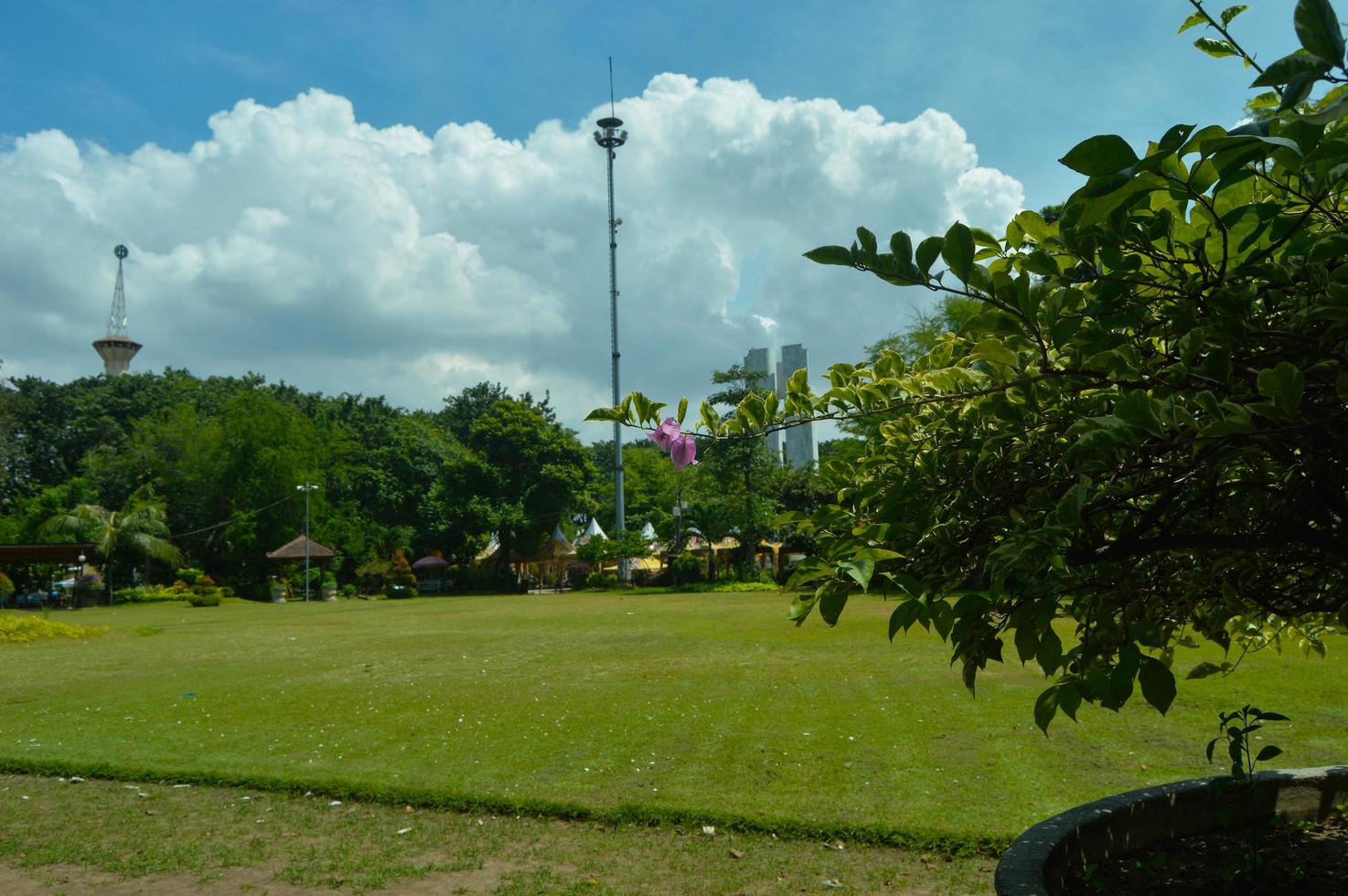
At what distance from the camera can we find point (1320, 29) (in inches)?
40.7

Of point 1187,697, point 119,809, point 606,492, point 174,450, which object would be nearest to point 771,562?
point 606,492

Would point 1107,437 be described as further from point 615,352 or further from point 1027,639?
point 615,352

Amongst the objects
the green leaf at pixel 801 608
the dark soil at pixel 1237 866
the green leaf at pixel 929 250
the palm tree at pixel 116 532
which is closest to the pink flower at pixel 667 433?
the green leaf at pixel 801 608

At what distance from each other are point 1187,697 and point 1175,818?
594 cm

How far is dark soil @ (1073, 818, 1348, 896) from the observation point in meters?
2.76

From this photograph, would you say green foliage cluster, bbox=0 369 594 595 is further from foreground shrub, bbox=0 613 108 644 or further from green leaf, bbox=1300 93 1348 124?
green leaf, bbox=1300 93 1348 124

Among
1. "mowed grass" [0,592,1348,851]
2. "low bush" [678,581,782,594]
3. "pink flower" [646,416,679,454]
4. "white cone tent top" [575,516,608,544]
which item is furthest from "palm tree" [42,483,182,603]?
"pink flower" [646,416,679,454]

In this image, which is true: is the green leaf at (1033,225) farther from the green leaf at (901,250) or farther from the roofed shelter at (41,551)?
the roofed shelter at (41,551)

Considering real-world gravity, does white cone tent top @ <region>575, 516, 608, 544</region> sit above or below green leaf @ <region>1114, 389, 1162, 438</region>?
above

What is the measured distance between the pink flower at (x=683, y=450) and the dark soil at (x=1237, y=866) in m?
1.78

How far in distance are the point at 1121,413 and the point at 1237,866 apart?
2.31 m

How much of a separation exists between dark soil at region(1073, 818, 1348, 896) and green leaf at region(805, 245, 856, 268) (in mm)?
2164

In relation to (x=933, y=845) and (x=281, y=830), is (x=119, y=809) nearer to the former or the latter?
(x=281, y=830)

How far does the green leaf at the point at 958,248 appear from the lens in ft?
5.25
